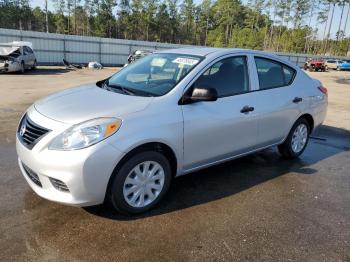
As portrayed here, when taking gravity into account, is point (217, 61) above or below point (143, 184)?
above

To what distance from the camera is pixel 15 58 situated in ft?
63.8

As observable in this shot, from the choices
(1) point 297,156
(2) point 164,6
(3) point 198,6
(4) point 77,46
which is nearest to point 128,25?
(2) point 164,6

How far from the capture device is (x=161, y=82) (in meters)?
4.18

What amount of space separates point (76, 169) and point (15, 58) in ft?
60.5

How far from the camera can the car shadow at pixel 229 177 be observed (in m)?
3.99

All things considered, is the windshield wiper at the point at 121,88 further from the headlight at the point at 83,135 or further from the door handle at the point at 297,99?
the door handle at the point at 297,99

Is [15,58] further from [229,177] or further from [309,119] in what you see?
[229,177]

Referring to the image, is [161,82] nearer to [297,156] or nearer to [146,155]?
[146,155]

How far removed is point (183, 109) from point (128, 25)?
71.1 m

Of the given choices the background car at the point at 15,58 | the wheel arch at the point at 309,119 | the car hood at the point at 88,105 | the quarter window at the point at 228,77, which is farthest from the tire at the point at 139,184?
the background car at the point at 15,58

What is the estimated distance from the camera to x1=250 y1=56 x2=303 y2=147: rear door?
4879mm

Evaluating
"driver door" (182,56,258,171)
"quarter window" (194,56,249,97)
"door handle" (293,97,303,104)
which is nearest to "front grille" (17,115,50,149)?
"driver door" (182,56,258,171)

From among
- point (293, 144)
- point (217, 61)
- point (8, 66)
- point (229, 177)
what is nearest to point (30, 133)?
point (217, 61)

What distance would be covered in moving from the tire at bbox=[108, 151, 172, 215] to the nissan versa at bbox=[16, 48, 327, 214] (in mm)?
10
